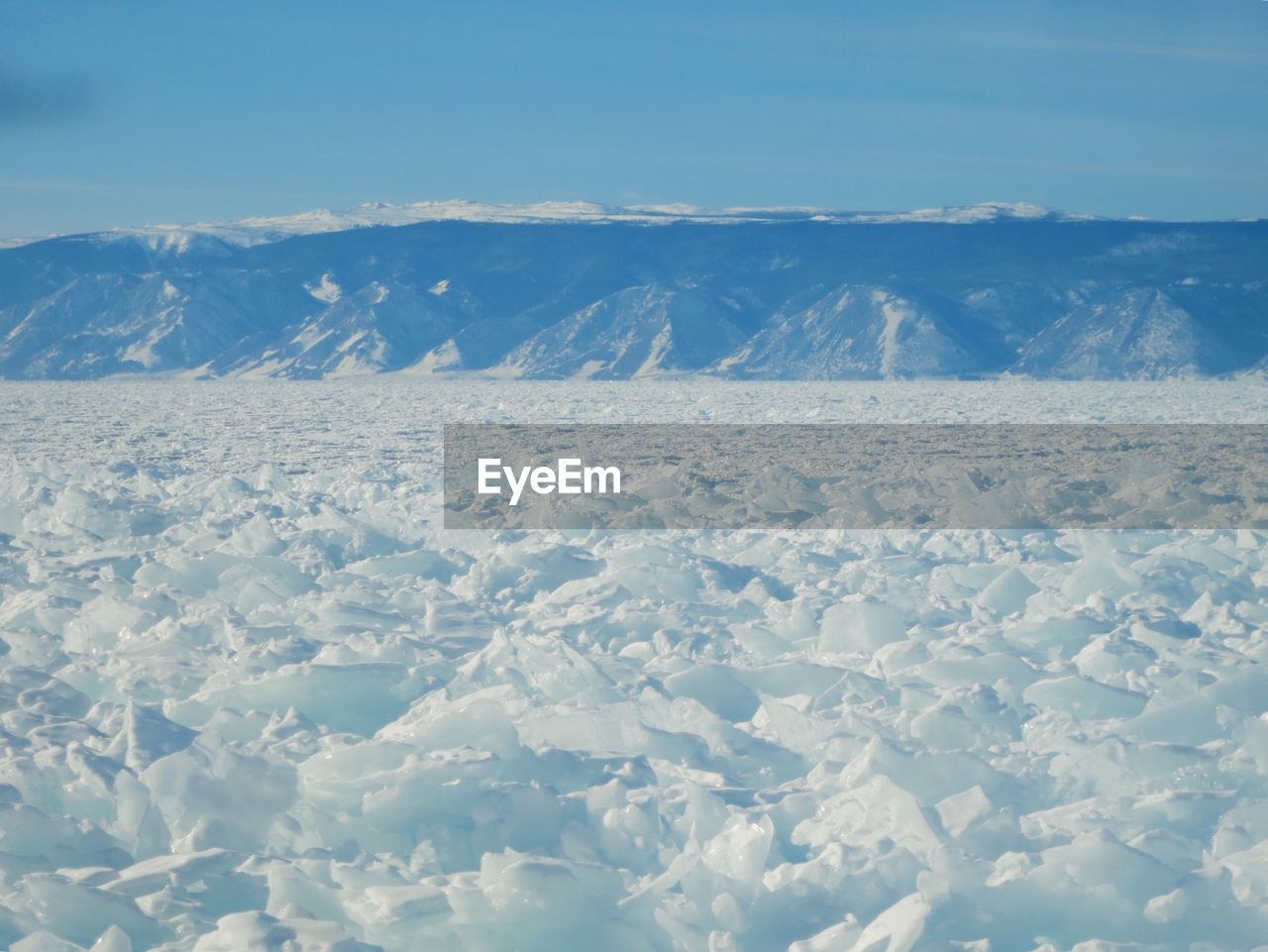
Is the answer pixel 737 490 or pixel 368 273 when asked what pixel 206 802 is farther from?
pixel 368 273

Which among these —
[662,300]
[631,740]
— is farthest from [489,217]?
[631,740]

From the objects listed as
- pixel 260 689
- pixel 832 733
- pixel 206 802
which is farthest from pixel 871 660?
pixel 206 802

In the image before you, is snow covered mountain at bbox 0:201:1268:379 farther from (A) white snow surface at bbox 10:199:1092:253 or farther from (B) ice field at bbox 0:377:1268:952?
(B) ice field at bbox 0:377:1268:952

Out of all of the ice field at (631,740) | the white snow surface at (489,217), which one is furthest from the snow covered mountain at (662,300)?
the ice field at (631,740)

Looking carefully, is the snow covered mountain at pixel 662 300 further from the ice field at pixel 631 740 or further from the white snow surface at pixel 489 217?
the ice field at pixel 631 740

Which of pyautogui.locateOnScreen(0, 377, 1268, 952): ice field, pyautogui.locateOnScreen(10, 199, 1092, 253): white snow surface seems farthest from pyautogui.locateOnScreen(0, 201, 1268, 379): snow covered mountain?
pyautogui.locateOnScreen(0, 377, 1268, 952): ice field
